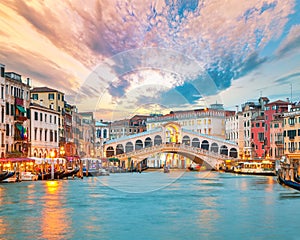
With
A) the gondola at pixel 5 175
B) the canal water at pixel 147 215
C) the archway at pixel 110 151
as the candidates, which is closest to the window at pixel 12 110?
the gondola at pixel 5 175

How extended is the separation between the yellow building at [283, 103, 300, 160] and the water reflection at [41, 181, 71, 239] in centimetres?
1245

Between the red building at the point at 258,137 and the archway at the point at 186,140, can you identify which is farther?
the archway at the point at 186,140

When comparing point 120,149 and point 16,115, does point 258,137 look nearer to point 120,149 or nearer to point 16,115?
point 120,149

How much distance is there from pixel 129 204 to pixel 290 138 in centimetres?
1339

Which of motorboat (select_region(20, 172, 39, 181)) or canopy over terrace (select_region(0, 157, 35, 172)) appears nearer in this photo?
canopy over terrace (select_region(0, 157, 35, 172))

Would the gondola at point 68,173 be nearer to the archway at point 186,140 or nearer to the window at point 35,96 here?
the window at point 35,96

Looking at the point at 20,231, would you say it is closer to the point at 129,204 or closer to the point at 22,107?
the point at 129,204

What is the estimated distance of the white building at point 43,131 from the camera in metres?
19.6

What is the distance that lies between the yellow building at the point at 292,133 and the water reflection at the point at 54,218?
12454 millimetres

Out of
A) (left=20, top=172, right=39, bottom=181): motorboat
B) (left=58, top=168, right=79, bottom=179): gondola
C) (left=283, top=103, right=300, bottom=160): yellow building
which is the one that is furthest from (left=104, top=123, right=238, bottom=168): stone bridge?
(left=20, top=172, right=39, bottom=181): motorboat

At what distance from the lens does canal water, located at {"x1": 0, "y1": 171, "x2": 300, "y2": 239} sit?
6973 mm

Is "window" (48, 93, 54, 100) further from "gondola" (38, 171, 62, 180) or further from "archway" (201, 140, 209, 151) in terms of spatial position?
"archway" (201, 140, 209, 151)

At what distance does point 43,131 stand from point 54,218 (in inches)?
500

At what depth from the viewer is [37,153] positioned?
65.6ft
